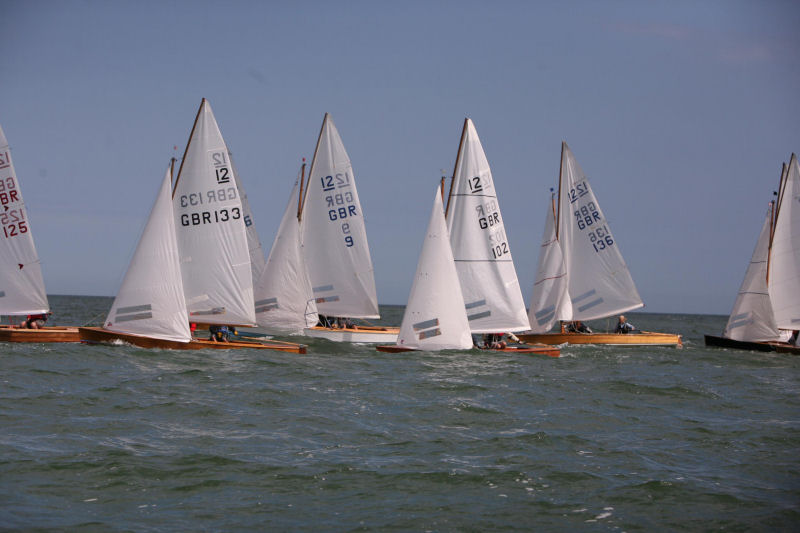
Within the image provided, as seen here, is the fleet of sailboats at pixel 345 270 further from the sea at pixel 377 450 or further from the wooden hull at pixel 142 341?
the sea at pixel 377 450

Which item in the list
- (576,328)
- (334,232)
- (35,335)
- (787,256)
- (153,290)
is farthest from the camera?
(576,328)

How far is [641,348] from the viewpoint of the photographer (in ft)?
113

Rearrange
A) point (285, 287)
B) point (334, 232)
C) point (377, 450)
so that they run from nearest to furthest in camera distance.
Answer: point (377, 450)
point (285, 287)
point (334, 232)

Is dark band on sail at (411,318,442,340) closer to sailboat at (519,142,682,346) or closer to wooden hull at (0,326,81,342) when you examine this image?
wooden hull at (0,326,81,342)

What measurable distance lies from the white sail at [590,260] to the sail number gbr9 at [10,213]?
2251 centimetres

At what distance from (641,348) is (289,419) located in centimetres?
2391

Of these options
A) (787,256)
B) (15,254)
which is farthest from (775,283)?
(15,254)

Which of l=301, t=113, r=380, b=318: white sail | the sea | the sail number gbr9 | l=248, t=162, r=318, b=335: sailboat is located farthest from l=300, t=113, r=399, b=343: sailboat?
the sea

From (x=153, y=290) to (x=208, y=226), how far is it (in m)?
3.22

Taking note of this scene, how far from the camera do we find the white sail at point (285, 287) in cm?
3131

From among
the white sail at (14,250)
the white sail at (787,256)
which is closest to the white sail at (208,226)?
the white sail at (14,250)

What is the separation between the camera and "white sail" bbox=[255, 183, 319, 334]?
31.3 metres

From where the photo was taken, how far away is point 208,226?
82.5 ft

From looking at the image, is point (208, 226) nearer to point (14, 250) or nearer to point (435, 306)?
point (14, 250)
